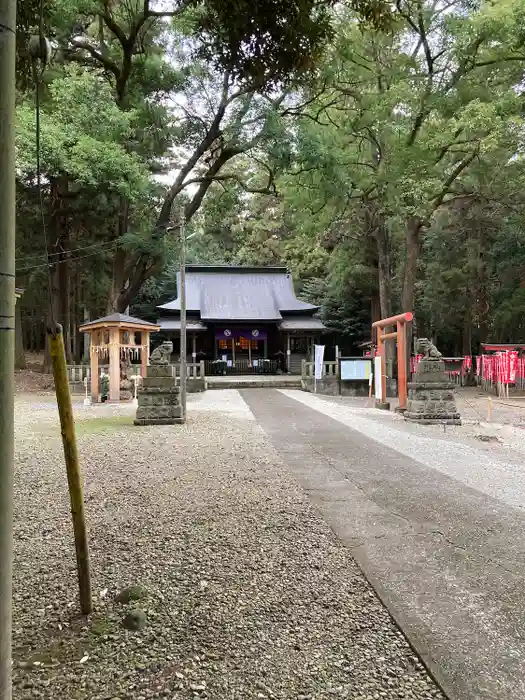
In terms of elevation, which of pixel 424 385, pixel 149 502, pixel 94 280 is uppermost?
pixel 94 280

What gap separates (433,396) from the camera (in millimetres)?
9562

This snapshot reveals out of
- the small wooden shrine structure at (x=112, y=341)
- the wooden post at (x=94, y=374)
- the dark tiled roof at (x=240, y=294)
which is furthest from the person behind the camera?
the dark tiled roof at (x=240, y=294)

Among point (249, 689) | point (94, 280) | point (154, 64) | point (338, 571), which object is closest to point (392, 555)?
point (338, 571)

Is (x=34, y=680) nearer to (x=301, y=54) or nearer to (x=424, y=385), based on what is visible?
(x=301, y=54)

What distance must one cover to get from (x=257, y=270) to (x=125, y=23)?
13346 millimetres

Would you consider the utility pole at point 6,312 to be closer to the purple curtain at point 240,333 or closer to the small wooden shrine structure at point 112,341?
the small wooden shrine structure at point 112,341

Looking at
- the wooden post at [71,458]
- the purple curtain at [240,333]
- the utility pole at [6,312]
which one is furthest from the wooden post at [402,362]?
the purple curtain at [240,333]

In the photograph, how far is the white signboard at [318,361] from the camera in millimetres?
17281

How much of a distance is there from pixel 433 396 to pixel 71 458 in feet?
27.8

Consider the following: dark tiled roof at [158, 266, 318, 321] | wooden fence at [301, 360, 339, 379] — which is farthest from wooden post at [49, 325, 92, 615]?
dark tiled roof at [158, 266, 318, 321]

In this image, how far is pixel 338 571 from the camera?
2.79 m

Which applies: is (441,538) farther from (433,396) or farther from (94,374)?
(94,374)

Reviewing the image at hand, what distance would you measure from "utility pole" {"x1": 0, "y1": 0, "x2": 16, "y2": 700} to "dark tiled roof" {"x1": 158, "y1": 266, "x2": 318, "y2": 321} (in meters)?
22.0

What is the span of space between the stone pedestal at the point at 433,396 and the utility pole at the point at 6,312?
9143 millimetres
